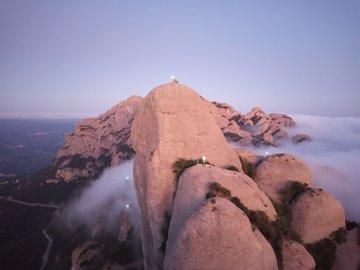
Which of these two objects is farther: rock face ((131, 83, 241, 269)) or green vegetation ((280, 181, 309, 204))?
green vegetation ((280, 181, 309, 204))

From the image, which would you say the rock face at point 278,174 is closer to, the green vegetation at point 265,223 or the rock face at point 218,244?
the green vegetation at point 265,223

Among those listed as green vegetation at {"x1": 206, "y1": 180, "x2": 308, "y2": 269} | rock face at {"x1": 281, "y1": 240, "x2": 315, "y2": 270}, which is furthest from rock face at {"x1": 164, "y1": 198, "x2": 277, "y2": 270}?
green vegetation at {"x1": 206, "y1": 180, "x2": 308, "y2": 269}

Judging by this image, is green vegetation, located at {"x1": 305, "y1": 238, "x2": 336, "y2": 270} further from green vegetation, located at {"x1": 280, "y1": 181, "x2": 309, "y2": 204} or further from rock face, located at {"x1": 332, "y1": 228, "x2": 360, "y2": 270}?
green vegetation, located at {"x1": 280, "y1": 181, "x2": 309, "y2": 204}

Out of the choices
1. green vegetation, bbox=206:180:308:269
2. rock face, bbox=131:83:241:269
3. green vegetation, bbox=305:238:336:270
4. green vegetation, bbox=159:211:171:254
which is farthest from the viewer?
rock face, bbox=131:83:241:269

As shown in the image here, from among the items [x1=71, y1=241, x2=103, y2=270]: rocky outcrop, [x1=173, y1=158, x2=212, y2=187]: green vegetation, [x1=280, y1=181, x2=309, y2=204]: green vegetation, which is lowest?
[x1=71, y1=241, x2=103, y2=270]: rocky outcrop

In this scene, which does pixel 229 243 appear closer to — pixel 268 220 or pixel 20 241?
pixel 268 220

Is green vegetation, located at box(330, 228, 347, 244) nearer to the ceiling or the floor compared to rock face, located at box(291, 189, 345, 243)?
nearer to the floor

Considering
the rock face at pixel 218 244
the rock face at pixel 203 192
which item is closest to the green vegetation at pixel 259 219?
the rock face at pixel 203 192
